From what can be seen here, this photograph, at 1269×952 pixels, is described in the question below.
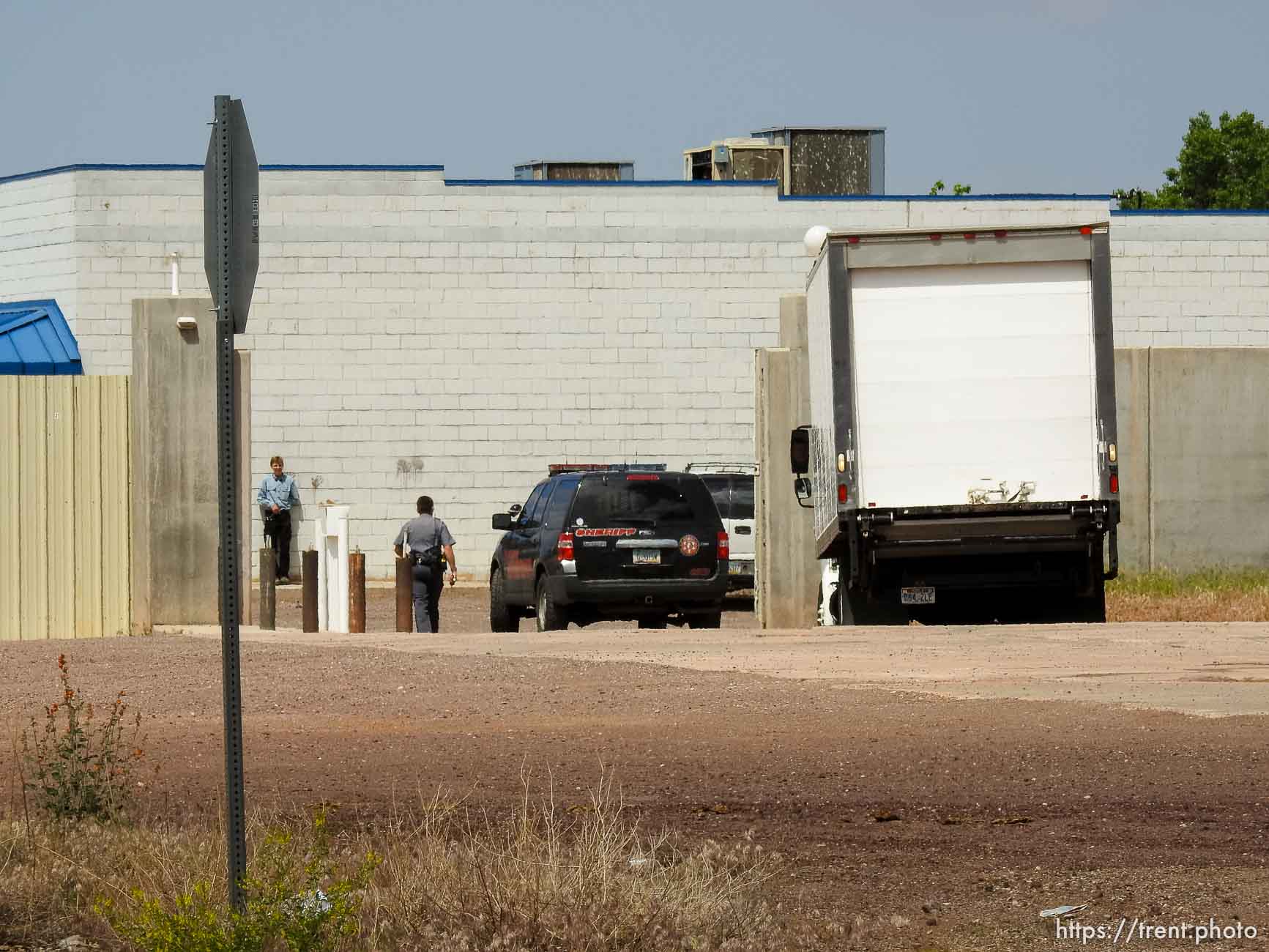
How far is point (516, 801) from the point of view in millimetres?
8609

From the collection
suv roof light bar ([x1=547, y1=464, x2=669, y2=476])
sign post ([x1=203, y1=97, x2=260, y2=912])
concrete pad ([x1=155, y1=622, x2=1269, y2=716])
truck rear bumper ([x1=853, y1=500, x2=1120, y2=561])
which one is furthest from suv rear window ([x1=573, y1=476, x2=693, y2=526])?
sign post ([x1=203, y1=97, x2=260, y2=912])

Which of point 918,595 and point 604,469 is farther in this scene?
point 604,469

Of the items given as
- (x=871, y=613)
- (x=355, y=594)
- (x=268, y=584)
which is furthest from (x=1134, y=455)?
(x=268, y=584)

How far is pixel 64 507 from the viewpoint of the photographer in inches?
687

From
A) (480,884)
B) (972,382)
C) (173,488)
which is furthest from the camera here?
(173,488)

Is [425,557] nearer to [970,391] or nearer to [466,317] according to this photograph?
[970,391]

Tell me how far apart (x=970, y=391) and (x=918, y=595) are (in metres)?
1.95

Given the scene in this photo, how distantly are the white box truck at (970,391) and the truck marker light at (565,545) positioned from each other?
3.90 m

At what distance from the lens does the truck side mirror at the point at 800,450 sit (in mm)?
18109

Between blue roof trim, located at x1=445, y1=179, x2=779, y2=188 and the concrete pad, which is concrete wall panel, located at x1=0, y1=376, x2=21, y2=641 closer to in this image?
the concrete pad

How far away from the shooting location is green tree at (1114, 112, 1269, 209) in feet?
242

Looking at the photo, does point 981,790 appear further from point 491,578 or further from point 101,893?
point 491,578

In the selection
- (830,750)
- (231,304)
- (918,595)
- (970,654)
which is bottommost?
(830,750)

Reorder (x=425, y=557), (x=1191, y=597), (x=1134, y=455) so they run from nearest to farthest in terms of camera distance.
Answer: (x=425, y=557)
(x=1191, y=597)
(x=1134, y=455)
